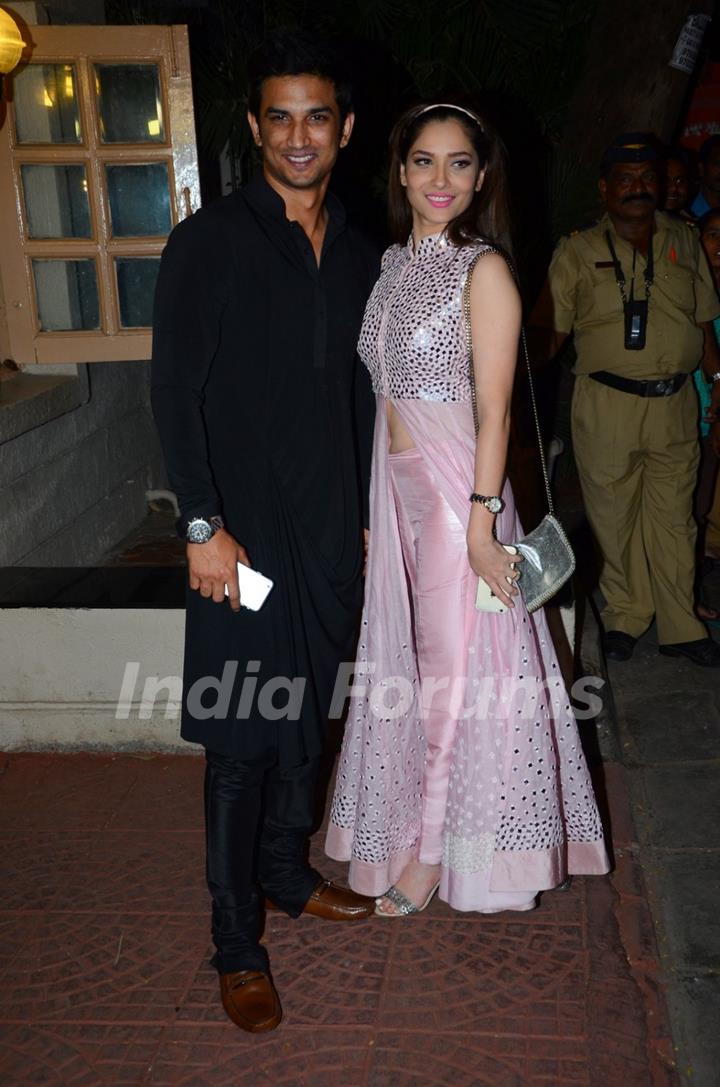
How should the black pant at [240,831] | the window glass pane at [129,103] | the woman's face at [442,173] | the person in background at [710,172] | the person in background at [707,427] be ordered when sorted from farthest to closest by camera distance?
1. the person in background at [710,172]
2. the person in background at [707,427]
3. the window glass pane at [129,103]
4. the black pant at [240,831]
5. the woman's face at [442,173]

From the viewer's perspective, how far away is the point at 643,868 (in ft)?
10.0

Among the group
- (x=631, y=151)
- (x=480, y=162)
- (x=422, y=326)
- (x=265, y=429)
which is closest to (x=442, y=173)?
(x=480, y=162)

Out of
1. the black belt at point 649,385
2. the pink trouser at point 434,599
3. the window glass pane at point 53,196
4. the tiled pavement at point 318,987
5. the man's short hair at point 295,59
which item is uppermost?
the man's short hair at point 295,59

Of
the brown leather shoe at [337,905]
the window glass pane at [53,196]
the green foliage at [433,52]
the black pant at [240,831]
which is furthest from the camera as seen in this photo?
the green foliage at [433,52]

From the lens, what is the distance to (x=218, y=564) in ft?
7.63

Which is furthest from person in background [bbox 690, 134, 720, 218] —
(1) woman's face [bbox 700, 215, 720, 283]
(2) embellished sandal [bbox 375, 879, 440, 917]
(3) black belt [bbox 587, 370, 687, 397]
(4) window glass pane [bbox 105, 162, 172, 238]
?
(2) embellished sandal [bbox 375, 879, 440, 917]

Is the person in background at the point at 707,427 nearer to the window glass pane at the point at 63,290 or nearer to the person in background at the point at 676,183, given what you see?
the person in background at the point at 676,183

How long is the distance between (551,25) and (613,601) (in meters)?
3.95

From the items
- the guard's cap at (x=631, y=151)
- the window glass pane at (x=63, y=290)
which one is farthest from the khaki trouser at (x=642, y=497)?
the window glass pane at (x=63, y=290)

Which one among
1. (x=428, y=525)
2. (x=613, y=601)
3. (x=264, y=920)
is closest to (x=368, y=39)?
(x=613, y=601)

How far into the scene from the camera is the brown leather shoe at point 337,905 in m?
2.82

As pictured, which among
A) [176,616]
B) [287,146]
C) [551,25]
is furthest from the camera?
[551,25]

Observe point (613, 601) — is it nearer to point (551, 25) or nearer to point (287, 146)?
point (287, 146)

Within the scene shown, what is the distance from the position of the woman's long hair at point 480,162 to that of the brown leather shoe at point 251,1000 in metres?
1.76
